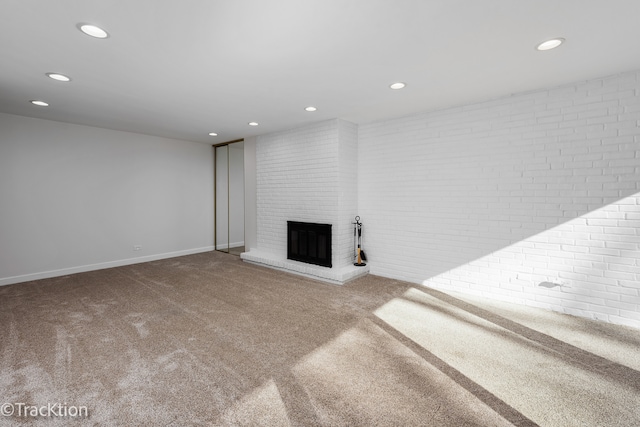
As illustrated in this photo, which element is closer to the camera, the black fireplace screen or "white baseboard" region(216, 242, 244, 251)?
the black fireplace screen

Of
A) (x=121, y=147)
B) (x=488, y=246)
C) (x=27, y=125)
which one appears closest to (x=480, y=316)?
(x=488, y=246)

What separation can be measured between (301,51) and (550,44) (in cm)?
204

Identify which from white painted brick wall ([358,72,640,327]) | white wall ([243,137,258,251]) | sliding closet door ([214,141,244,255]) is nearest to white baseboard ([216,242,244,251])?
sliding closet door ([214,141,244,255])

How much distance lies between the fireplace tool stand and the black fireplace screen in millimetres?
493

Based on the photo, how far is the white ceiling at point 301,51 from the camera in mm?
1881

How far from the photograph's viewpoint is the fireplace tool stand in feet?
15.6

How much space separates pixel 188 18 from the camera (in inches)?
77.0

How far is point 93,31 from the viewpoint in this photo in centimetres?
210

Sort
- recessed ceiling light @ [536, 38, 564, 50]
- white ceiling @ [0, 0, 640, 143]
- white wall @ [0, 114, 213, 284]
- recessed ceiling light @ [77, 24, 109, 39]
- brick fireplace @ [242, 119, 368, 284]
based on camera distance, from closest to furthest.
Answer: white ceiling @ [0, 0, 640, 143]
recessed ceiling light @ [77, 24, 109, 39]
recessed ceiling light @ [536, 38, 564, 50]
white wall @ [0, 114, 213, 284]
brick fireplace @ [242, 119, 368, 284]

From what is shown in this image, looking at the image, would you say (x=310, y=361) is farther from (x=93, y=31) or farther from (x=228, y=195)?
(x=228, y=195)

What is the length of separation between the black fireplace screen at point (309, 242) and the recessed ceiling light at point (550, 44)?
3271 millimetres

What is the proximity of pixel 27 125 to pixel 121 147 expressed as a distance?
1.28m

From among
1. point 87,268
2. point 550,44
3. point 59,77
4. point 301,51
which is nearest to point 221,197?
point 87,268

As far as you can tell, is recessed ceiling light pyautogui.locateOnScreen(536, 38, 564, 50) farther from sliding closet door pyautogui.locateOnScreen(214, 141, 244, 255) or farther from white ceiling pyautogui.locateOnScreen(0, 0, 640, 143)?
sliding closet door pyautogui.locateOnScreen(214, 141, 244, 255)
